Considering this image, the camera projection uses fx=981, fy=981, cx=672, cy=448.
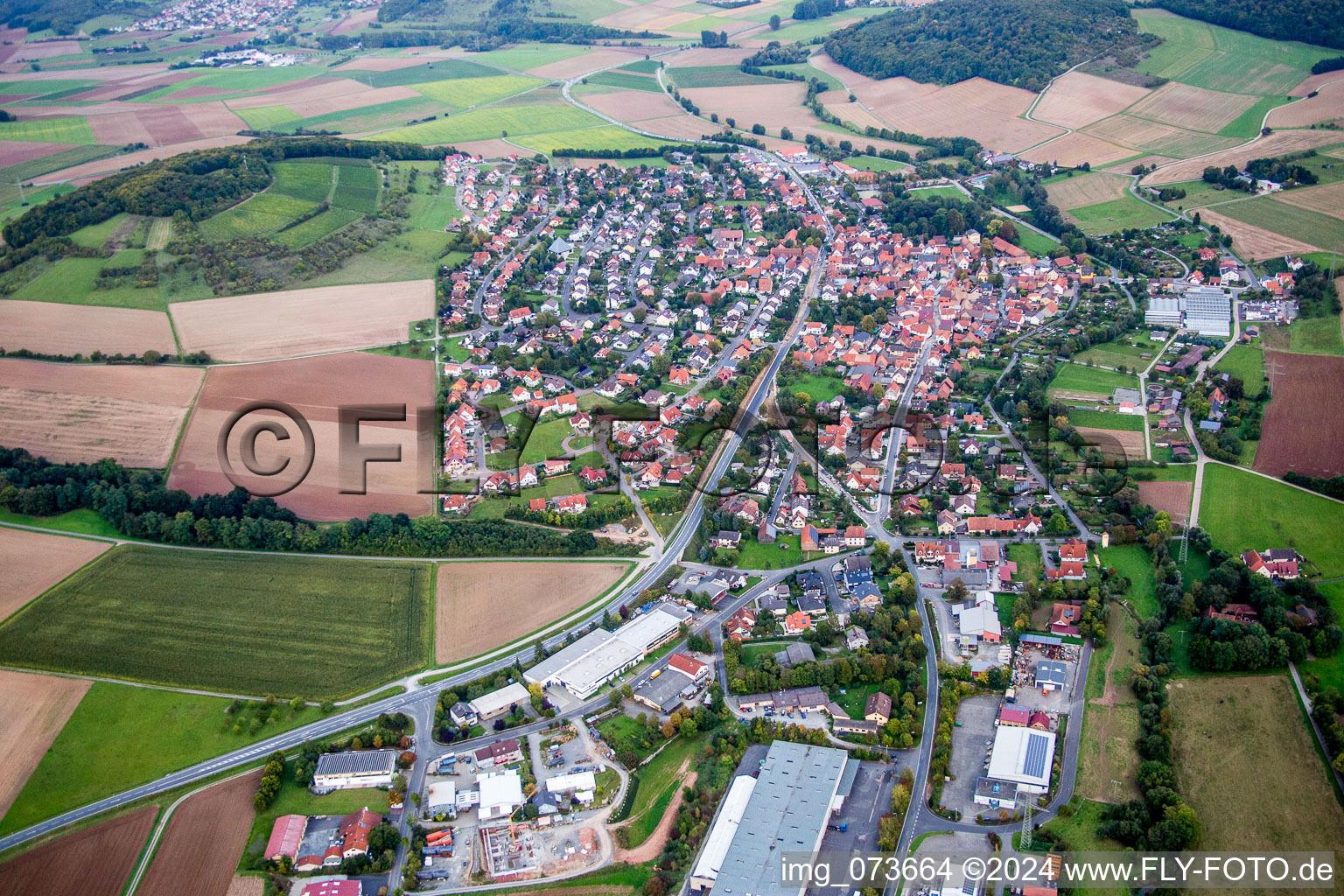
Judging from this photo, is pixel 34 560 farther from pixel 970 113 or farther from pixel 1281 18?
pixel 1281 18

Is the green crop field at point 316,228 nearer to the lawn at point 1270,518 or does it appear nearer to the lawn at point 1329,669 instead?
the lawn at point 1270,518

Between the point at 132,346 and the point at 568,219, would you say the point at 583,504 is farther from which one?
the point at 568,219

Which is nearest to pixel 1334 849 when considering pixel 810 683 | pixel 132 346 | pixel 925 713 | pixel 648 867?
pixel 925 713

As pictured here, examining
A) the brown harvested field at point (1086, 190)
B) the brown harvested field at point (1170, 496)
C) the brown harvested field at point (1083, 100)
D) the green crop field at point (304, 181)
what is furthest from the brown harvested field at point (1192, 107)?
the green crop field at point (304, 181)

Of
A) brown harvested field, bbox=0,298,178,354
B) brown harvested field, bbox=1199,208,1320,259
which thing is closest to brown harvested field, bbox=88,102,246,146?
brown harvested field, bbox=0,298,178,354

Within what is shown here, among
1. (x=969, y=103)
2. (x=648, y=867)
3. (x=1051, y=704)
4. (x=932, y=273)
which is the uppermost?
(x=969, y=103)

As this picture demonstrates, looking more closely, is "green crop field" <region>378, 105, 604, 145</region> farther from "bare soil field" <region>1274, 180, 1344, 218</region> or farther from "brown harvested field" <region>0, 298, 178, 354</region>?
"bare soil field" <region>1274, 180, 1344, 218</region>
